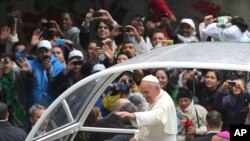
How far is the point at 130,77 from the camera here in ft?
33.0

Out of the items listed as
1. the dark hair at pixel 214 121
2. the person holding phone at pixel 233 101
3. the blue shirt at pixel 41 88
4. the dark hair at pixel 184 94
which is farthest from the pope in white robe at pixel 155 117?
the blue shirt at pixel 41 88

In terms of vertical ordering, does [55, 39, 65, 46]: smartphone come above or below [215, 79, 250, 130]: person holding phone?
above

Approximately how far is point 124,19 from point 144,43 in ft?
8.93

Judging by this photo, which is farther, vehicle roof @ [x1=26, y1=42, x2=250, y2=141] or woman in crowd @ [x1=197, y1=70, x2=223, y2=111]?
woman in crowd @ [x1=197, y1=70, x2=223, y2=111]

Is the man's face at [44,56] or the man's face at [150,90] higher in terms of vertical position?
the man's face at [44,56]

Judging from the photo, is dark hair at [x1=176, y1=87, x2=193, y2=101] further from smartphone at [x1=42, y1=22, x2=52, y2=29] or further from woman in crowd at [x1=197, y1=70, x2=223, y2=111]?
smartphone at [x1=42, y1=22, x2=52, y2=29]

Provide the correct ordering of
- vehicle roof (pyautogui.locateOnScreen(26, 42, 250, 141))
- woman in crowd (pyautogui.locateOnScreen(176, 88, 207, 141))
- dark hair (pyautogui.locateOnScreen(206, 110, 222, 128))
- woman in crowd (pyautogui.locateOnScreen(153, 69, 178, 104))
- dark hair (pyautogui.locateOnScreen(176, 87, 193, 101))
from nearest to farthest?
vehicle roof (pyautogui.locateOnScreen(26, 42, 250, 141)) < dark hair (pyautogui.locateOnScreen(206, 110, 222, 128)) < woman in crowd (pyautogui.locateOnScreen(176, 88, 207, 141)) < dark hair (pyautogui.locateOnScreen(176, 87, 193, 101)) < woman in crowd (pyautogui.locateOnScreen(153, 69, 178, 104))

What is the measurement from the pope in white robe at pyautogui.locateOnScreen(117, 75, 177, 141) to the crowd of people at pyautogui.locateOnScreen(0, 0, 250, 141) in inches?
0.4

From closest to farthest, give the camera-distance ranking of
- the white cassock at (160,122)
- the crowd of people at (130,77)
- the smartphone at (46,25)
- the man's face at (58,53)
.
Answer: the white cassock at (160,122)
the crowd of people at (130,77)
the man's face at (58,53)
the smartphone at (46,25)

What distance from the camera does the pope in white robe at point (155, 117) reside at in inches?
292

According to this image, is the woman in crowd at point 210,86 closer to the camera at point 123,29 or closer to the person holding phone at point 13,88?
the camera at point 123,29

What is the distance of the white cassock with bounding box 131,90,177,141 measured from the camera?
7492mm

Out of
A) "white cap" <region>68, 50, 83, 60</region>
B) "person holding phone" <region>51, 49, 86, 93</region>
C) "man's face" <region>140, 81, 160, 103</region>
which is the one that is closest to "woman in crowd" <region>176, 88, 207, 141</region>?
"man's face" <region>140, 81, 160, 103</region>

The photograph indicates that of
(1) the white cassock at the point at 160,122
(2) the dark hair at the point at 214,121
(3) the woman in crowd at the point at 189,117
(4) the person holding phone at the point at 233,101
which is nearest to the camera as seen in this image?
(1) the white cassock at the point at 160,122
